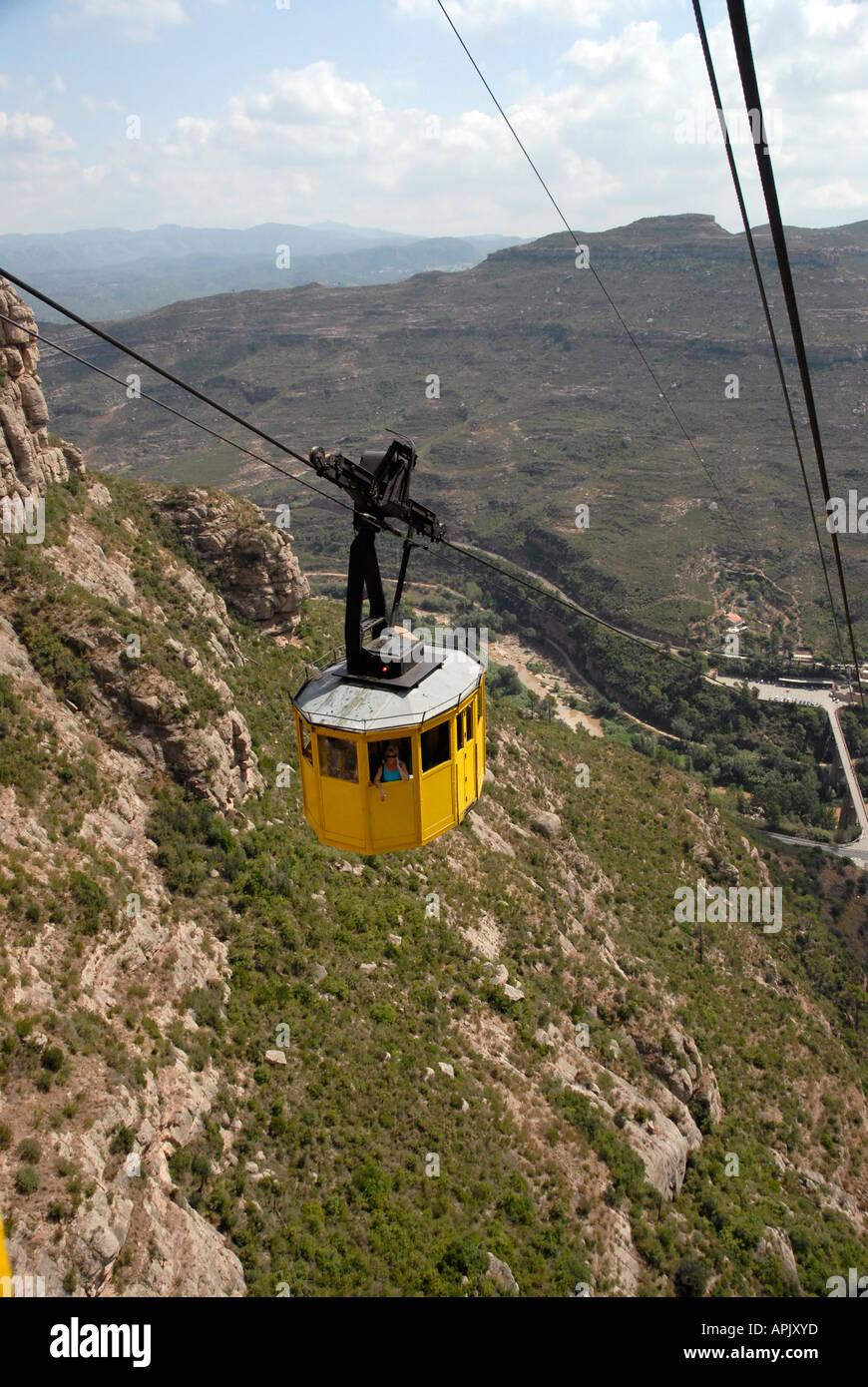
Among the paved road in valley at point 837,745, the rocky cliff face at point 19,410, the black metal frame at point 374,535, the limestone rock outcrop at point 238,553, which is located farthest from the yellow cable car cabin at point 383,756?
the paved road in valley at point 837,745

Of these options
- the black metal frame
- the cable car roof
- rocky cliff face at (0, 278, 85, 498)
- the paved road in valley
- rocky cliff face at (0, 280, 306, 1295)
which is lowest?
the paved road in valley

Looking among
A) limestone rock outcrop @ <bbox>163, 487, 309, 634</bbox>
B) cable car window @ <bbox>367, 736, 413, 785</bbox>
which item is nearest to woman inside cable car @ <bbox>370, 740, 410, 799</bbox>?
cable car window @ <bbox>367, 736, 413, 785</bbox>

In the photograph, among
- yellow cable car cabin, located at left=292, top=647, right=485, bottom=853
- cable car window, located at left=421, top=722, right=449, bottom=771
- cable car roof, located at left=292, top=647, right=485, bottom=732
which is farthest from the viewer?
cable car window, located at left=421, top=722, right=449, bottom=771

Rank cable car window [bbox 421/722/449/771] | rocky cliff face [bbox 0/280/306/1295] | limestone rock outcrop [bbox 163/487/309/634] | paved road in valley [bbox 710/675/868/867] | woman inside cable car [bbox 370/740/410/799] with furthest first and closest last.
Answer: paved road in valley [bbox 710/675/868/867] → limestone rock outcrop [bbox 163/487/309/634] → rocky cliff face [bbox 0/280/306/1295] → cable car window [bbox 421/722/449/771] → woman inside cable car [bbox 370/740/410/799]

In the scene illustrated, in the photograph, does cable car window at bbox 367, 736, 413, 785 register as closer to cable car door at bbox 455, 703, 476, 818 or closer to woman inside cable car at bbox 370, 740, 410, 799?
woman inside cable car at bbox 370, 740, 410, 799

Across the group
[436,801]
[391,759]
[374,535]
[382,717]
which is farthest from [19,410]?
[436,801]

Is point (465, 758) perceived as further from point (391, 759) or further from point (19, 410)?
point (19, 410)
